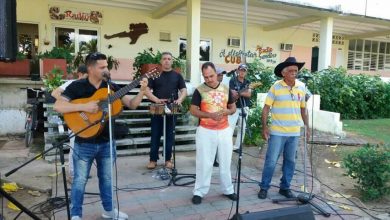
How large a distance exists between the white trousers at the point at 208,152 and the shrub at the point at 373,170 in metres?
1.90

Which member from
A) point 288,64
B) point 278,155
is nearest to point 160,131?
point 278,155

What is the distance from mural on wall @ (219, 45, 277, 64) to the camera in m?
14.5

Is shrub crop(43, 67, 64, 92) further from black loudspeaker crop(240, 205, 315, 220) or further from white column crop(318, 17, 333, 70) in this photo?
white column crop(318, 17, 333, 70)

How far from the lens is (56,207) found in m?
4.19

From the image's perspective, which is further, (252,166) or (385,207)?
(252,166)

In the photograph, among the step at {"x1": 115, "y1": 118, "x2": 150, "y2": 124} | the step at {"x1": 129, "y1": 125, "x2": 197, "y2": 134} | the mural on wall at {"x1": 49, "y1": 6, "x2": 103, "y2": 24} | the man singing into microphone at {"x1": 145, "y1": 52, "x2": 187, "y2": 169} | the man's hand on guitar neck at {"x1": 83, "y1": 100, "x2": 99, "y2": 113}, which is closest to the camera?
the man's hand on guitar neck at {"x1": 83, "y1": 100, "x2": 99, "y2": 113}

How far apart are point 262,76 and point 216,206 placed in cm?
579

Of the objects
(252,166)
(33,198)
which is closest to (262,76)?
(252,166)

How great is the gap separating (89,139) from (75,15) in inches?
359

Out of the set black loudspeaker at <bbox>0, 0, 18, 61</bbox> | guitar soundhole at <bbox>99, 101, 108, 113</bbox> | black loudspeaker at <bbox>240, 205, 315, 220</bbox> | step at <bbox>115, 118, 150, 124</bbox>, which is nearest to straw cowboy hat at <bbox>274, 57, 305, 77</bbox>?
black loudspeaker at <bbox>240, 205, 315, 220</bbox>

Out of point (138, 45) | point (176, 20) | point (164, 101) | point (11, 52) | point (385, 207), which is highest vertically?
point (176, 20)

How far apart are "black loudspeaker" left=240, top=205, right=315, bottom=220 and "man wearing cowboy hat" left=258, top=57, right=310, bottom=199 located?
1548 mm

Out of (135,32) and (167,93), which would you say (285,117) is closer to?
(167,93)

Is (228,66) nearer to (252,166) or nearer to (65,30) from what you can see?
(65,30)
